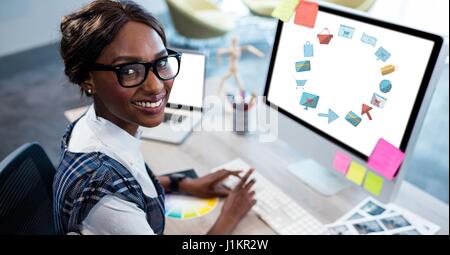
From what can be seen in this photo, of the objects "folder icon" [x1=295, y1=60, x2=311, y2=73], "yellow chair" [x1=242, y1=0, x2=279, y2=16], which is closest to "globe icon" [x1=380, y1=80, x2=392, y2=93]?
"folder icon" [x1=295, y1=60, x2=311, y2=73]

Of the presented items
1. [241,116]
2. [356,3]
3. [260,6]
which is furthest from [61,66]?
[356,3]

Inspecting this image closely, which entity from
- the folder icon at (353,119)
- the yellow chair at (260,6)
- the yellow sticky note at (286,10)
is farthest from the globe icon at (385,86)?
the yellow chair at (260,6)

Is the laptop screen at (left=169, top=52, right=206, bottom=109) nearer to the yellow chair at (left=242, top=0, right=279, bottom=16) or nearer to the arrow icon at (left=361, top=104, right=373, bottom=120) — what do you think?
the arrow icon at (left=361, top=104, right=373, bottom=120)

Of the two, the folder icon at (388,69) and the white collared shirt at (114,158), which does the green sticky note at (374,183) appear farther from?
the white collared shirt at (114,158)

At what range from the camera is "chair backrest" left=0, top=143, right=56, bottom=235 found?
3.50 ft

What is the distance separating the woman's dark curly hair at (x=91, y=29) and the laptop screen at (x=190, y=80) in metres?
0.42

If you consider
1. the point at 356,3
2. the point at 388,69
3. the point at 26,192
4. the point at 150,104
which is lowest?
the point at 26,192

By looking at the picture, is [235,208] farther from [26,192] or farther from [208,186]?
[26,192]

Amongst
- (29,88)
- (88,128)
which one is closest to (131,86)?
(88,128)

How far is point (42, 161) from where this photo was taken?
1233 mm

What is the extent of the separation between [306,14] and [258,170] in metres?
0.53

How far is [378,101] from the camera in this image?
1.07 m
